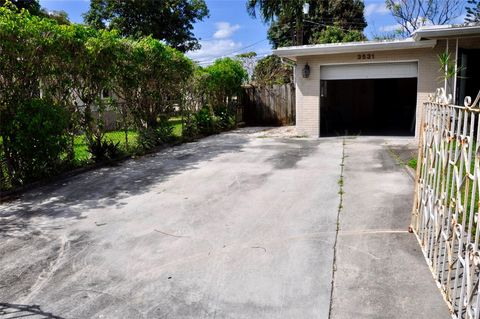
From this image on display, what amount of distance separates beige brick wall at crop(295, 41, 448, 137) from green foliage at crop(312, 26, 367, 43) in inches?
580

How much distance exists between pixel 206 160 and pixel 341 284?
21.1 ft

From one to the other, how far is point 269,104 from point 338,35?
519 inches

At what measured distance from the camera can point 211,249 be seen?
4496mm

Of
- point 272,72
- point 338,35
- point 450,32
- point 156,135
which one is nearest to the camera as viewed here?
point 450,32

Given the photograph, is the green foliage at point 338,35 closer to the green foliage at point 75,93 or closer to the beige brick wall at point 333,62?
the beige brick wall at point 333,62

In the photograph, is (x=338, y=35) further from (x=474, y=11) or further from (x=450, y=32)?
(x=450, y=32)

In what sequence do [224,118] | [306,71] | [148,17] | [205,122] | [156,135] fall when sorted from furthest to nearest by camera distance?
[148,17] → [224,118] → [205,122] → [306,71] → [156,135]

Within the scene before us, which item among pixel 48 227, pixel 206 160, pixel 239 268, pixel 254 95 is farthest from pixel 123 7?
pixel 239 268

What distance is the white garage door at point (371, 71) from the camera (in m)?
12.3

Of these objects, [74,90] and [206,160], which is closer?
[74,90]

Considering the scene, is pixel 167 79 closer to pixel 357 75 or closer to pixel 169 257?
pixel 357 75

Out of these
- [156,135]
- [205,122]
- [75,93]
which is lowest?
[156,135]

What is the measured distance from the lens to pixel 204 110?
14906 mm

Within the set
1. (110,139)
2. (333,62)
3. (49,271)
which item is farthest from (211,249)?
(333,62)
